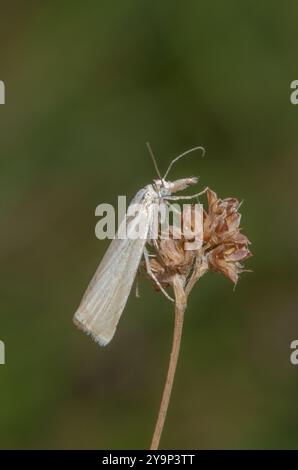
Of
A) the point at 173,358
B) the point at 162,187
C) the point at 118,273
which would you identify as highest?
the point at 162,187

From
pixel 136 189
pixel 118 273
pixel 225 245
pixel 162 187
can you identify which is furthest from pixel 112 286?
pixel 136 189

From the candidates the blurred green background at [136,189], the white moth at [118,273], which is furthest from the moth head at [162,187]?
the blurred green background at [136,189]

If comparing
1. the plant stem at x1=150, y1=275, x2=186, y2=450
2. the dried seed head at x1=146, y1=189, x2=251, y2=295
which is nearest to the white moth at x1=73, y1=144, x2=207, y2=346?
the dried seed head at x1=146, y1=189, x2=251, y2=295

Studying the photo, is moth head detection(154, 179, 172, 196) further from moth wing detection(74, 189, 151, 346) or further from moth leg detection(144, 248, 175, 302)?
moth leg detection(144, 248, 175, 302)

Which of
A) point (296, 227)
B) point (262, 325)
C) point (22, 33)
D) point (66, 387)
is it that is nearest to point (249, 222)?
point (296, 227)

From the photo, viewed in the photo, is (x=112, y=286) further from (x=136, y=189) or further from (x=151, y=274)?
(x=136, y=189)

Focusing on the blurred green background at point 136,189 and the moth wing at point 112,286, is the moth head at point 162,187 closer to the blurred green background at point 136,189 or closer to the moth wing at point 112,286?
the moth wing at point 112,286

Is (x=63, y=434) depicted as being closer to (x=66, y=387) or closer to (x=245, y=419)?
(x=66, y=387)
